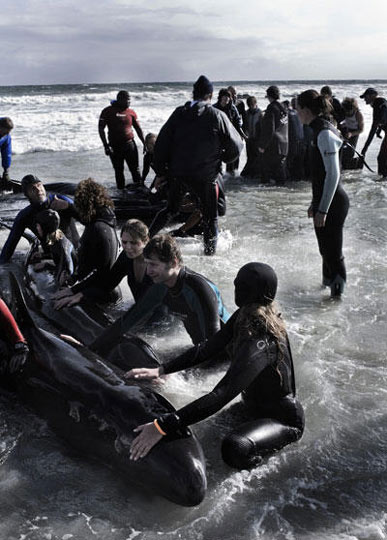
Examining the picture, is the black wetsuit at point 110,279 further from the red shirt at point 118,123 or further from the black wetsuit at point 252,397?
the red shirt at point 118,123

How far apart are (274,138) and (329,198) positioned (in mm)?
7533

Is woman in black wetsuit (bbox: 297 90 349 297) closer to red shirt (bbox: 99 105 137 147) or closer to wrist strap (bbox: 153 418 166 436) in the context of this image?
wrist strap (bbox: 153 418 166 436)

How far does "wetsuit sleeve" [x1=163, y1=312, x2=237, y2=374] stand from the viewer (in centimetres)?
431

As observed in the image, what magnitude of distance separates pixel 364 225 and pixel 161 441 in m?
7.50

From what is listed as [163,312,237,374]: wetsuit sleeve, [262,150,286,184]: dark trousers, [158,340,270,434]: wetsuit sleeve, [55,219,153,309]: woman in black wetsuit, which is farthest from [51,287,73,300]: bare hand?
[262,150,286,184]: dark trousers

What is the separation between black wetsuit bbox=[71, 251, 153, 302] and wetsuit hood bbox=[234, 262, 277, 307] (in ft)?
6.56

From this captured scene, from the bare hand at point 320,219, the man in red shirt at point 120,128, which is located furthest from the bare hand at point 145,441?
the man in red shirt at point 120,128

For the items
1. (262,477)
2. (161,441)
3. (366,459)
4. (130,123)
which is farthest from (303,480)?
(130,123)

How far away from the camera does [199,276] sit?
5.00 m

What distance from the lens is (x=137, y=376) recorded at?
446cm

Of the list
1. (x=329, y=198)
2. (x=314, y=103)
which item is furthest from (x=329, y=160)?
(x=314, y=103)

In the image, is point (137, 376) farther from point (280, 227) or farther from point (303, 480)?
point (280, 227)

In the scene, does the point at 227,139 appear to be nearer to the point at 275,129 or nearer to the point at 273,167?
the point at 275,129

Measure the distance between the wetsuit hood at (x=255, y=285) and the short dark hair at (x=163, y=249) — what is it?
0.90m
